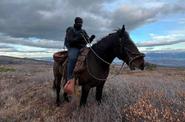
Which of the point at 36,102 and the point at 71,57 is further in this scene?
the point at 36,102

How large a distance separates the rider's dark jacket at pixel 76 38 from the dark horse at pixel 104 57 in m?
0.43

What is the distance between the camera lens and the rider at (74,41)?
9547 millimetres

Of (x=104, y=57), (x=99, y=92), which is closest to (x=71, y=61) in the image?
(x=104, y=57)

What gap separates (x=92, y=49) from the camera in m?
9.42

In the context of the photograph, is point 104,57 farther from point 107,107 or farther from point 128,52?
point 107,107

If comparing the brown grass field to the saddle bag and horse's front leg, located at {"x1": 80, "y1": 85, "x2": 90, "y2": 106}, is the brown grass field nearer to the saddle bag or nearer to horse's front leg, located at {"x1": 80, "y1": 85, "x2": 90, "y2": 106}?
horse's front leg, located at {"x1": 80, "y1": 85, "x2": 90, "y2": 106}

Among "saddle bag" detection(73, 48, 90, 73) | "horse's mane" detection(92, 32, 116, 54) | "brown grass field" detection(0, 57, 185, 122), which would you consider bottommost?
"brown grass field" detection(0, 57, 185, 122)

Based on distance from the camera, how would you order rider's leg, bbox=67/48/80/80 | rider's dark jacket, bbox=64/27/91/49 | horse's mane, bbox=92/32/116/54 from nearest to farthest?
1. horse's mane, bbox=92/32/116/54
2. rider's leg, bbox=67/48/80/80
3. rider's dark jacket, bbox=64/27/91/49

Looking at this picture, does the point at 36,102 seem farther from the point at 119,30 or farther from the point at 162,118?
the point at 162,118

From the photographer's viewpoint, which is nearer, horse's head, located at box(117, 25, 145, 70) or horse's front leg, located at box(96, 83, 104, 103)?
horse's head, located at box(117, 25, 145, 70)

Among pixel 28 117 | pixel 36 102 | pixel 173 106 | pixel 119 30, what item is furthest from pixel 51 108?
pixel 173 106

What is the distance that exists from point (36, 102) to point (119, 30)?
4.61 metres

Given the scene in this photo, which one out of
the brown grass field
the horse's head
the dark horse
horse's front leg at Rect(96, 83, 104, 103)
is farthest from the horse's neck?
horse's front leg at Rect(96, 83, 104, 103)

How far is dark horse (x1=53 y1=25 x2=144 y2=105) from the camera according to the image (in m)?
8.63
